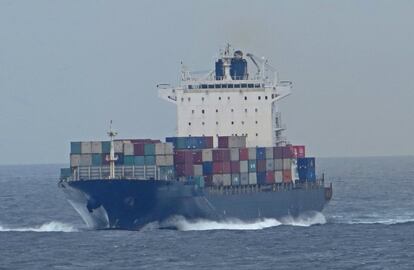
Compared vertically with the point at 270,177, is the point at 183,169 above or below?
above

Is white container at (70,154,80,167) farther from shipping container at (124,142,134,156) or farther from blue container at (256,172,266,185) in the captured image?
blue container at (256,172,266,185)

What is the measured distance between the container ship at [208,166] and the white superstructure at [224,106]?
0.06 m

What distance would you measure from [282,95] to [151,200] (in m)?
19.5

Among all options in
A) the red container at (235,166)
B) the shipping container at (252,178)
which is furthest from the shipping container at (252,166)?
the red container at (235,166)

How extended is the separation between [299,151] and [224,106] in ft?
20.9

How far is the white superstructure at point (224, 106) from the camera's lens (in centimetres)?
9238

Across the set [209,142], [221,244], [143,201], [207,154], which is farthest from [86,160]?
[221,244]

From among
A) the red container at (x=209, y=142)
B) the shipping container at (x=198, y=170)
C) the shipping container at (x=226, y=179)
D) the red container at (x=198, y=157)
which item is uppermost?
the red container at (x=209, y=142)

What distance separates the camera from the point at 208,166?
8338cm

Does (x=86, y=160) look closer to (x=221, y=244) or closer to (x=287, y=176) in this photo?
(x=221, y=244)

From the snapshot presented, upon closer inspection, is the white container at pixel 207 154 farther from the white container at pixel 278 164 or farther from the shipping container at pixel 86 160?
the white container at pixel 278 164

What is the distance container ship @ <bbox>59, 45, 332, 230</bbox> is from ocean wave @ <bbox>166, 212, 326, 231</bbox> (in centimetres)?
32

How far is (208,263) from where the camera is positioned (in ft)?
212

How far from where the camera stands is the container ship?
7881cm
